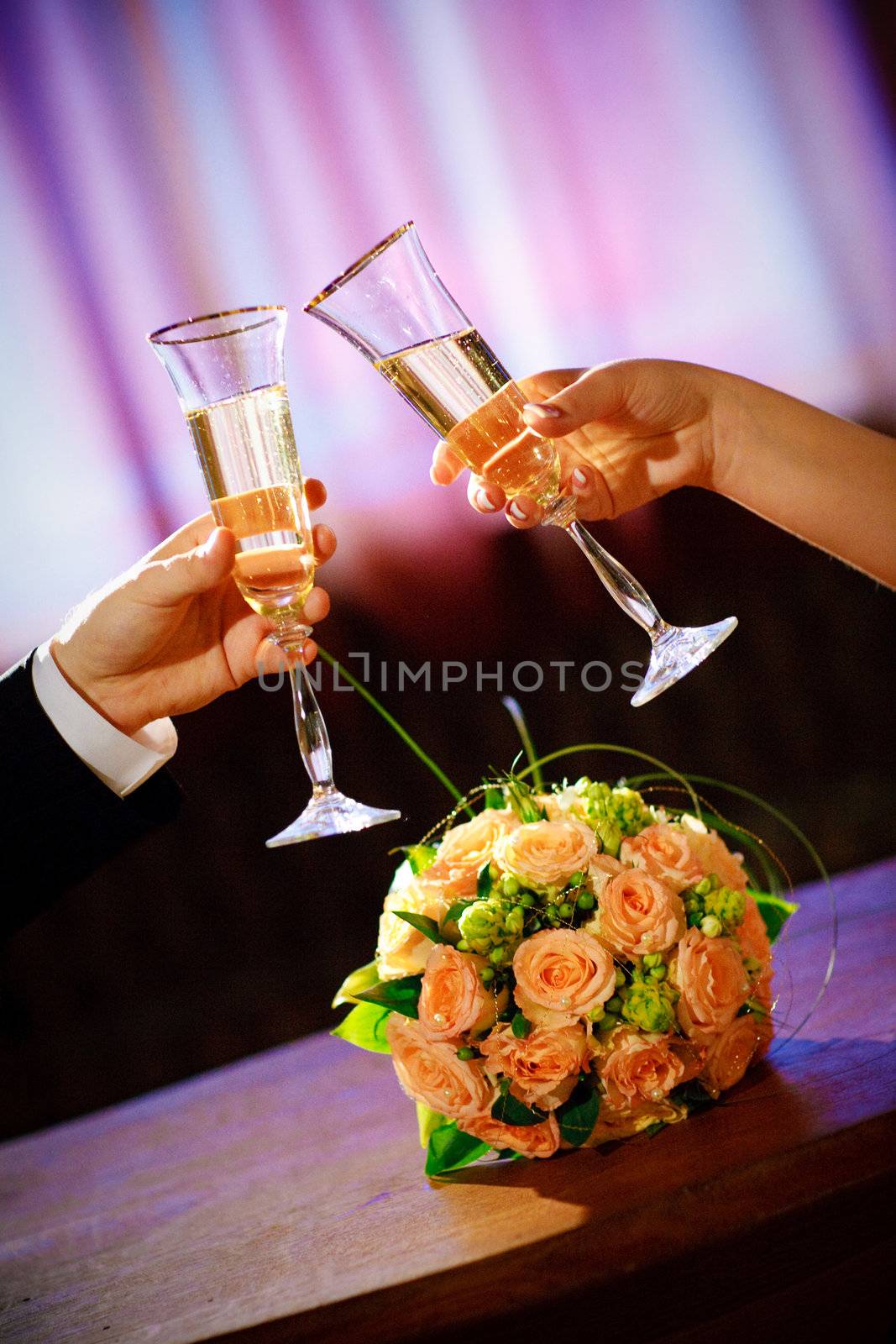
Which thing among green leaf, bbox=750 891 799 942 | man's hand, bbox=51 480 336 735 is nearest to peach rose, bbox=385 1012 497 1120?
green leaf, bbox=750 891 799 942

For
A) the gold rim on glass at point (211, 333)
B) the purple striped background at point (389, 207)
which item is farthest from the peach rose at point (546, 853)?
the purple striped background at point (389, 207)

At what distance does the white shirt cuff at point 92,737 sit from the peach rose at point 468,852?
0.46 m

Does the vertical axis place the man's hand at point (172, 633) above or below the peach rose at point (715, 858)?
above

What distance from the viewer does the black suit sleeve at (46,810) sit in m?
1.35

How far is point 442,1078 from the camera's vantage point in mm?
1003

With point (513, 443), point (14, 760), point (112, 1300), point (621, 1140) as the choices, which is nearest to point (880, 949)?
point (621, 1140)

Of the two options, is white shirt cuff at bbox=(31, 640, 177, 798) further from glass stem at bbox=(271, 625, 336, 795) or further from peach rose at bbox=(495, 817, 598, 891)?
peach rose at bbox=(495, 817, 598, 891)

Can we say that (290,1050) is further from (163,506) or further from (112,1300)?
(163,506)

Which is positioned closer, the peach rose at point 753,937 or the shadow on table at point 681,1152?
the shadow on table at point 681,1152

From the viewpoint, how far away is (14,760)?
4.44 ft

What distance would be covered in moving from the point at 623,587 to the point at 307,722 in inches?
14.0

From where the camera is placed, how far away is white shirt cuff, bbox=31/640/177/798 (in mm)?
1354

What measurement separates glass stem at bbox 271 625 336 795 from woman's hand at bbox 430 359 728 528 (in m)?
0.27

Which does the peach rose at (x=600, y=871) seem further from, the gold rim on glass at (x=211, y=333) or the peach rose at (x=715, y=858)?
the gold rim on glass at (x=211, y=333)
